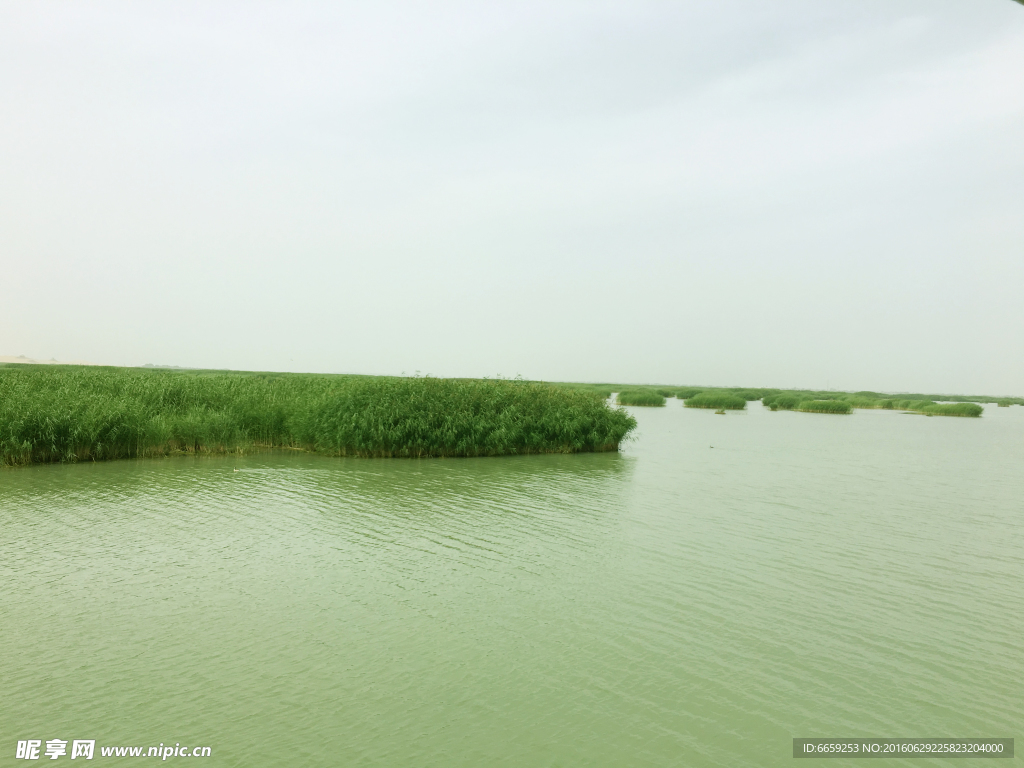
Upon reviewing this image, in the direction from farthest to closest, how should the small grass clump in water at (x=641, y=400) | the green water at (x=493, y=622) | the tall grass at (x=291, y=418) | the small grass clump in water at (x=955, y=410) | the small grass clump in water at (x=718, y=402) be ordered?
the small grass clump in water at (x=641, y=400)
the small grass clump in water at (x=718, y=402)
the small grass clump in water at (x=955, y=410)
the tall grass at (x=291, y=418)
the green water at (x=493, y=622)

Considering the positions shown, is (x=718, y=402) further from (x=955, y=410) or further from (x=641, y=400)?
(x=955, y=410)

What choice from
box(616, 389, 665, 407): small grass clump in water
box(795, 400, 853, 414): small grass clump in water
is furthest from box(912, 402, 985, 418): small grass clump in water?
box(616, 389, 665, 407): small grass clump in water

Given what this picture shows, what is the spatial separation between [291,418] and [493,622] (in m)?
16.8

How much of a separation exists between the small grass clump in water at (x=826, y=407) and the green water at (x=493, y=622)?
160 feet

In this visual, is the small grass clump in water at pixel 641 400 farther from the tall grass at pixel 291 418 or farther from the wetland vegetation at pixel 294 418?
the tall grass at pixel 291 418

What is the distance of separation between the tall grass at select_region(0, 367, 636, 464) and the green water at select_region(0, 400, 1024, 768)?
3056mm

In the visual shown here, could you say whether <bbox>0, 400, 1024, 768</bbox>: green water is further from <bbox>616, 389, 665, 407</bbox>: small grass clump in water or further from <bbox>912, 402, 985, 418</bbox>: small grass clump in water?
<bbox>912, 402, 985, 418</bbox>: small grass clump in water

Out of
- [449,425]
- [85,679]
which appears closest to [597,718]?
[85,679]

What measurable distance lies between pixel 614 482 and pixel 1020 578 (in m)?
9.90

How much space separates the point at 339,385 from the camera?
25.5 metres

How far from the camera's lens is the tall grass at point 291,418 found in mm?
19266

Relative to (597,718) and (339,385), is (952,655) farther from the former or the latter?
(339,385)

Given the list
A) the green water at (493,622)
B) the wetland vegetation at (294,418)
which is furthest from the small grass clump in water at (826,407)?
the green water at (493,622)

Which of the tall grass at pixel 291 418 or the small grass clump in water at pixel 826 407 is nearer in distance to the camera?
the tall grass at pixel 291 418
